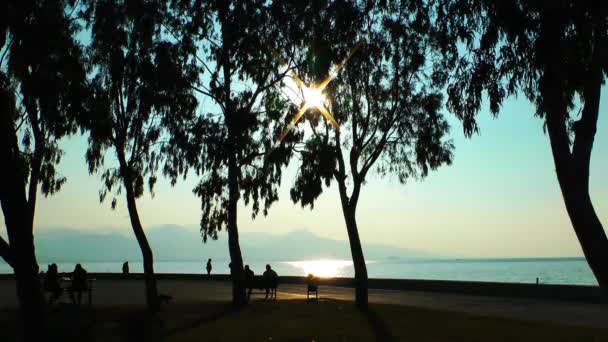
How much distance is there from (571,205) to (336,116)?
1486 centimetres

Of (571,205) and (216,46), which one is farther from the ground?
(216,46)

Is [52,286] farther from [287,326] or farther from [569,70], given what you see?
[569,70]

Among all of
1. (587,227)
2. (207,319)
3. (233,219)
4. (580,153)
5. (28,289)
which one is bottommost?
(207,319)

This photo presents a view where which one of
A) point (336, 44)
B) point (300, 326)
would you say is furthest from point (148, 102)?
point (300, 326)

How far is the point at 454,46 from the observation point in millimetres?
14781

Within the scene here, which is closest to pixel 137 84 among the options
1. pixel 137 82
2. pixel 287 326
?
pixel 137 82

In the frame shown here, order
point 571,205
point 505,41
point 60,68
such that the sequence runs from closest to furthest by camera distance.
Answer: point 571,205
point 505,41
point 60,68

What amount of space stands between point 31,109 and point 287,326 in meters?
9.68

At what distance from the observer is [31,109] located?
1844 cm

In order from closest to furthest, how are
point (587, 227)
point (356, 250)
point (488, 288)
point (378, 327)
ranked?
point (587, 227)
point (378, 327)
point (356, 250)
point (488, 288)

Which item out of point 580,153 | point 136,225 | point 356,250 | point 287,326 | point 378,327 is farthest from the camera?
point 356,250

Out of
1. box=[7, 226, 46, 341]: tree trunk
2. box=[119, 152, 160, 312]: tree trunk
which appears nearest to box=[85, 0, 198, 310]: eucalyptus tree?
box=[119, 152, 160, 312]: tree trunk

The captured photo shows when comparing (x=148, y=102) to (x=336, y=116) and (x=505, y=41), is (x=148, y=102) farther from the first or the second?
(x=505, y=41)

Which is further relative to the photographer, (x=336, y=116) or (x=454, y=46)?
(x=336, y=116)
